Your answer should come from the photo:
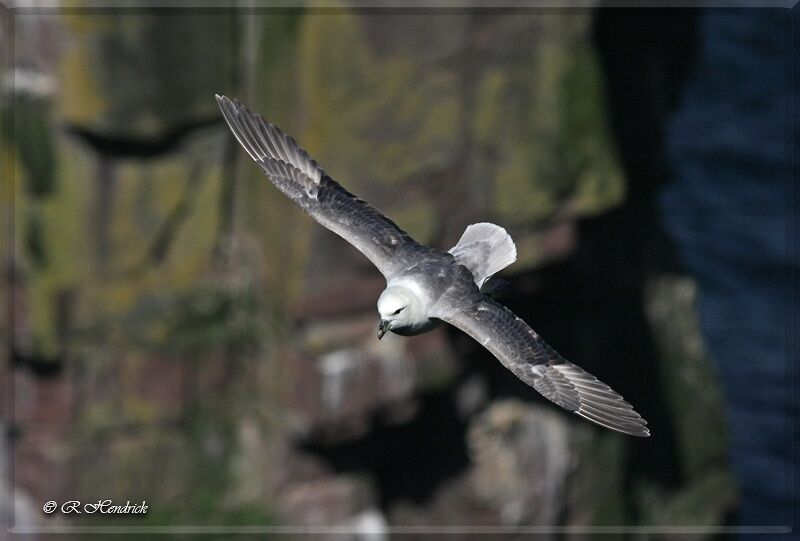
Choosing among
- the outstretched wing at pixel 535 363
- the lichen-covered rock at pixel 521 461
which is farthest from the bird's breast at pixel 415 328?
the lichen-covered rock at pixel 521 461

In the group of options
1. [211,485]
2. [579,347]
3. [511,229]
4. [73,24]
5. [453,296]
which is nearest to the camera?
[453,296]

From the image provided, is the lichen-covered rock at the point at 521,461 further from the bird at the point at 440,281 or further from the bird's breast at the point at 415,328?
the bird's breast at the point at 415,328

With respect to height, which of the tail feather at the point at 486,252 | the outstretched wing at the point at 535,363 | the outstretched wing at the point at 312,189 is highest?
the outstretched wing at the point at 312,189

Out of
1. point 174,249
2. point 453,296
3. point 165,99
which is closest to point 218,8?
point 165,99

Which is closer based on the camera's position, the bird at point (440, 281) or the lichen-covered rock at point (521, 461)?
the bird at point (440, 281)

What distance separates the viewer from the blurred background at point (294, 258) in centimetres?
1459

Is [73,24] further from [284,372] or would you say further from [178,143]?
[284,372]

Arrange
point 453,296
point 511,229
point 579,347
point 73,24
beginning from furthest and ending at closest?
point 579,347 < point 511,229 < point 73,24 < point 453,296

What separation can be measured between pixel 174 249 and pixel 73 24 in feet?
8.59

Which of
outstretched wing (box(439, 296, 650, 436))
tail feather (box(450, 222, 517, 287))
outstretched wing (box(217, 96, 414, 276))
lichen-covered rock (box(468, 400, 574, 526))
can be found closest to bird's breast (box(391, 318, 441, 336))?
outstretched wing (box(439, 296, 650, 436))

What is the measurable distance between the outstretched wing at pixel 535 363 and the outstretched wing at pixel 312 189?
2.91 ft

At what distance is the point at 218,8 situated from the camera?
15.0m

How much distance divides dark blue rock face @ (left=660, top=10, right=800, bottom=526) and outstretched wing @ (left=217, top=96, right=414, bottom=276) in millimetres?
10198

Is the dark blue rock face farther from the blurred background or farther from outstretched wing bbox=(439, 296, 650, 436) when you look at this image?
outstretched wing bbox=(439, 296, 650, 436)
